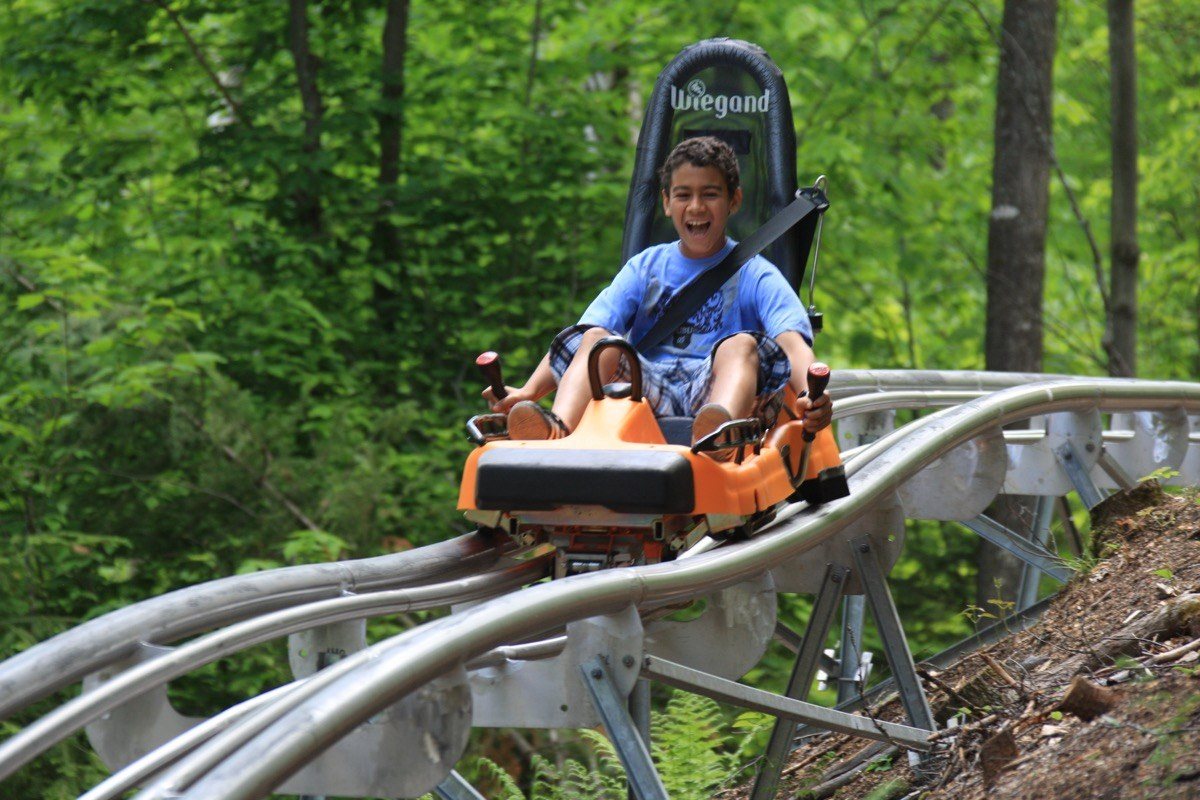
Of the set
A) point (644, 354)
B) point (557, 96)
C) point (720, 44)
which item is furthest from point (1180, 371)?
point (644, 354)

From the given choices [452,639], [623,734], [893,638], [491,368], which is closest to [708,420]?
[491,368]

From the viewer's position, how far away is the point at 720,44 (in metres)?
6.07

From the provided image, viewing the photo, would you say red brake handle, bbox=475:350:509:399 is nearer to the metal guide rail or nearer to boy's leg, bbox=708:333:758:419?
the metal guide rail

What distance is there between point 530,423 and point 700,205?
3.83ft

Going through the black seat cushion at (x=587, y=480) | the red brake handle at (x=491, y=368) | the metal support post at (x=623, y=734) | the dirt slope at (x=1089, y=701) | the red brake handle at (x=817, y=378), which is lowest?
the dirt slope at (x=1089, y=701)

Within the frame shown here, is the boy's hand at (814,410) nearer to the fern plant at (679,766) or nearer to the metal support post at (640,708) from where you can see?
the metal support post at (640,708)

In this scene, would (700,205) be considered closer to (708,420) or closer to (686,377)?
(686,377)

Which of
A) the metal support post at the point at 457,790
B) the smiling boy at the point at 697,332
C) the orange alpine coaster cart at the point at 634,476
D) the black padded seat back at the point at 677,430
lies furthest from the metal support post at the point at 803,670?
the metal support post at the point at 457,790

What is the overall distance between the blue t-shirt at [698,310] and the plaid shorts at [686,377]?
122 millimetres

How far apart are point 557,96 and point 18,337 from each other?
14.7 feet

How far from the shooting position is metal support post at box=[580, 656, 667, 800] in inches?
130

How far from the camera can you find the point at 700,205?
4.99 meters

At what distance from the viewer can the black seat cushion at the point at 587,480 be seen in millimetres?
3979

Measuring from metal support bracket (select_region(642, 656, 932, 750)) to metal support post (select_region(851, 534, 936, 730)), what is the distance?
0.14 metres
